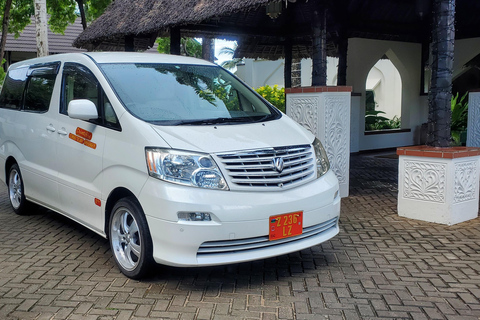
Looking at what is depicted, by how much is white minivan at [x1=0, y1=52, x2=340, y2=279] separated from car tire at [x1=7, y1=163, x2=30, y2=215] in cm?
79

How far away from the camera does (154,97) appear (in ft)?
15.0

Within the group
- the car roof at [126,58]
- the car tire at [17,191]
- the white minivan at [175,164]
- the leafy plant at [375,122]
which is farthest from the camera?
the leafy plant at [375,122]

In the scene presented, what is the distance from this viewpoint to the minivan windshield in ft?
14.5

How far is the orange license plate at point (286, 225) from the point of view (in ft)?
12.8

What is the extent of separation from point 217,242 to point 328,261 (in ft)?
4.58

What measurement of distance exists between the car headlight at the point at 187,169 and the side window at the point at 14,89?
10.8ft

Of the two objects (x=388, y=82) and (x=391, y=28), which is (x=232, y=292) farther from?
(x=388, y=82)

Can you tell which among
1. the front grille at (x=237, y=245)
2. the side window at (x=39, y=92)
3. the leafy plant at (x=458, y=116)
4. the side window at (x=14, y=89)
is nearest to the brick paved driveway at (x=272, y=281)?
the front grille at (x=237, y=245)

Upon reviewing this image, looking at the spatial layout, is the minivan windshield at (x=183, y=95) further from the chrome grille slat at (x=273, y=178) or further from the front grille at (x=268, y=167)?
the chrome grille slat at (x=273, y=178)

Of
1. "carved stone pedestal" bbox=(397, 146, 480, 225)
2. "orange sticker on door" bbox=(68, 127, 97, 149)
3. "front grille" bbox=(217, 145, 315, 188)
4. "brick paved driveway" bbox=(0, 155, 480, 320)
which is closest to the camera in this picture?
"brick paved driveway" bbox=(0, 155, 480, 320)

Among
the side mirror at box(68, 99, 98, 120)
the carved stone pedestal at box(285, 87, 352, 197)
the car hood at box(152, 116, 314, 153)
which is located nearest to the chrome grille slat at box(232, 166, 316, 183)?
the car hood at box(152, 116, 314, 153)

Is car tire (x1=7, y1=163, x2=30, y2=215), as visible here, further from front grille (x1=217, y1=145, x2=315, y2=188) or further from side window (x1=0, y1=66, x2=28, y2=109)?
front grille (x1=217, y1=145, x2=315, y2=188)

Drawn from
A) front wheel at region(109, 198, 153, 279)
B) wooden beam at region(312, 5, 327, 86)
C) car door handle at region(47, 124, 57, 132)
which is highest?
wooden beam at region(312, 5, 327, 86)

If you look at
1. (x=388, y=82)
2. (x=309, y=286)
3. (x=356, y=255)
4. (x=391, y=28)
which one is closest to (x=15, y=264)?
(x=309, y=286)
